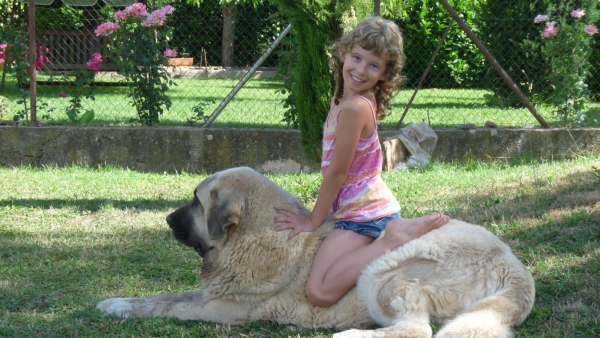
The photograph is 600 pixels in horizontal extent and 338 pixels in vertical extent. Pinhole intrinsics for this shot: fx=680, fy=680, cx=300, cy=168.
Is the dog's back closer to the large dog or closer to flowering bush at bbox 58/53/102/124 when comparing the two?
the large dog

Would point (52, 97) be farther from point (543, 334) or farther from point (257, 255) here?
point (543, 334)

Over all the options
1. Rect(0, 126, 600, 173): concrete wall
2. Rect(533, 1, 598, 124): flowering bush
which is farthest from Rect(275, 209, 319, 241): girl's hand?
Rect(533, 1, 598, 124): flowering bush

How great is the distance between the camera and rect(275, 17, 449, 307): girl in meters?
3.80

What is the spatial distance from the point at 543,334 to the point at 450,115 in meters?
8.42

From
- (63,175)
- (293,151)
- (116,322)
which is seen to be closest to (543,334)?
(116,322)

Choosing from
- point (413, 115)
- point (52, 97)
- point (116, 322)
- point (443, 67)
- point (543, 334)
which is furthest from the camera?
point (443, 67)

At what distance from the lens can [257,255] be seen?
392 centimetres

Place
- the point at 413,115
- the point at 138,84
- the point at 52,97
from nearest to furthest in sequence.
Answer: the point at 138,84
the point at 413,115
the point at 52,97

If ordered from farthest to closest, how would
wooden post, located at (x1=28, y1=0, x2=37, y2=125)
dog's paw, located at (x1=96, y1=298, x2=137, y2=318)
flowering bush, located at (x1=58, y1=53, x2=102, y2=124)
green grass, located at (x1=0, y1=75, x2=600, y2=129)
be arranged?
green grass, located at (x1=0, y1=75, x2=600, y2=129) → flowering bush, located at (x1=58, y1=53, x2=102, y2=124) → wooden post, located at (x1=28, y1=0, x2=37, y2=125) → dog's paw, located at (x1=96, y1=298, x2=137, y2=318)

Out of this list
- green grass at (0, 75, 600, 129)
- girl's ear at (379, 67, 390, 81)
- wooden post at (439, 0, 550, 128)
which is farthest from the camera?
green grass at (0, 75, 600, 129)

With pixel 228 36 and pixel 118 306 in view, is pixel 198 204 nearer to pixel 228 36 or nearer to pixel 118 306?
pixel 118 306

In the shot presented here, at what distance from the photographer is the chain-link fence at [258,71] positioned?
10.7 meters

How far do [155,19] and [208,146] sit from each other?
2033 mm

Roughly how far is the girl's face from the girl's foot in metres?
0.86
